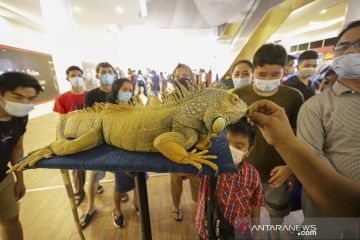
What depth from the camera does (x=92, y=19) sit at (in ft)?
26.3

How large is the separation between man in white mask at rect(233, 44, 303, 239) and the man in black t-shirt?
2216 millimetres

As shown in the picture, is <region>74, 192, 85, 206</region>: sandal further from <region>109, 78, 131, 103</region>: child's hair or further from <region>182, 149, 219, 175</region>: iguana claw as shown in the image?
<region>182, 149, 219, 175</region>: iguana claw

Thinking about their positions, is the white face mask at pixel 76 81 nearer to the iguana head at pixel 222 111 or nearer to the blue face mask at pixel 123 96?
the blue face mask at pixel 123 96

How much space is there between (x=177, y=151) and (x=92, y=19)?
9484 millimetres

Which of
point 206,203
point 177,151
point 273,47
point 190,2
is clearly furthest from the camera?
point 190,2

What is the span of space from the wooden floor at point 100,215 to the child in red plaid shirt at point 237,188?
44.4 inches

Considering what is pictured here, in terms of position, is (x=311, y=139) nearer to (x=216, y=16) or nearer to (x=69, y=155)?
(x=69, y=155)

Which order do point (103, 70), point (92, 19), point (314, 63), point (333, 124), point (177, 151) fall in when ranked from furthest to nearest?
point (92, 19) → point (314, 63) → point (103, 70) → point (333, 124) → point (177, 151)

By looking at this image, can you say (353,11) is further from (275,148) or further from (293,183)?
(275,148)

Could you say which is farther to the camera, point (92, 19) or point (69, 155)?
point (92, 19)

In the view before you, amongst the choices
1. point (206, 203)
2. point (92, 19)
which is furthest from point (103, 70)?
point (92, 19)

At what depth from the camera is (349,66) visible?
132cm

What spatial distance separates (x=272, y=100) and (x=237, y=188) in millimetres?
1047

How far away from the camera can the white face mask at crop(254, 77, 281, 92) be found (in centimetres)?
183
